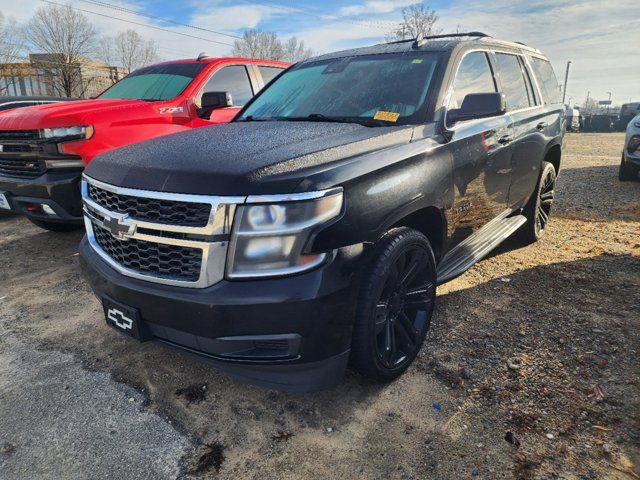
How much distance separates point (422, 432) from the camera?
6.88 ft

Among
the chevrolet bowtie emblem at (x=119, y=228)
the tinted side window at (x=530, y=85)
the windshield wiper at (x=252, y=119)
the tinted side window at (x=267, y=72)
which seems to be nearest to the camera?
the chevrolet bowtie emblem at (x=119, y=228)

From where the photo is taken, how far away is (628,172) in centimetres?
847

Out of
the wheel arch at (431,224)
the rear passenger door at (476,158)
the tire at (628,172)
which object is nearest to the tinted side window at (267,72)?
the rear passenger door at (476,158)

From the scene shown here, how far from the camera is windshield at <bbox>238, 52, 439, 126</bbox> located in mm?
2777

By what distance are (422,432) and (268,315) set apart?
0.95 metres

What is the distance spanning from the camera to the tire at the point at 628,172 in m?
8.33

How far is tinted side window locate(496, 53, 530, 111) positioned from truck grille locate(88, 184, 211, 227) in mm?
2884

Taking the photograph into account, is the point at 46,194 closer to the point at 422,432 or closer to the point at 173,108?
the point at 173,108

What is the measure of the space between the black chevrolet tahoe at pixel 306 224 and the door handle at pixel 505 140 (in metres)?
0.26

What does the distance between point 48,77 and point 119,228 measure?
4713cm

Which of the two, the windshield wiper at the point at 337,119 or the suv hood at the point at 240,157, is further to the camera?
the windshield wiper at the point at 337,119

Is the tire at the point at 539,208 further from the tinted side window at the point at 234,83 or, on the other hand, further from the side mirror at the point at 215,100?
the tinted side window at the point at 234,83

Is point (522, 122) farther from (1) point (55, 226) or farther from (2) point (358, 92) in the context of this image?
(1) point (55, 226)

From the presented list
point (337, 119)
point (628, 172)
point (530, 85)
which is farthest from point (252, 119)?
point (628, 172)
